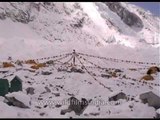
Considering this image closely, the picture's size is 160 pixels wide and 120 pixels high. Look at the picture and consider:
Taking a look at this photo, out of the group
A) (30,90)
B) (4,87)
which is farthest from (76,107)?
(30,90)

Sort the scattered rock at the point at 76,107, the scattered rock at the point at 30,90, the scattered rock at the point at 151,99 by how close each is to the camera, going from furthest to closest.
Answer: the scattered rock at the point at 30,90 → the scattered rock at the point at 151,99 → the scattered rock at the point at 76,107

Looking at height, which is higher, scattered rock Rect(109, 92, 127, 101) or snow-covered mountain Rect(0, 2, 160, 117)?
snow-covered mountain Rect(0, 2, 160, 117)

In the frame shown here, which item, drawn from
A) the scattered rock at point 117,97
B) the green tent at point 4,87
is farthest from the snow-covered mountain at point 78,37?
the green tent at point 4,87

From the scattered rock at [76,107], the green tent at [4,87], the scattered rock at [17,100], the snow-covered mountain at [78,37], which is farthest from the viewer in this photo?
the snow-covered mountain at [78,37]

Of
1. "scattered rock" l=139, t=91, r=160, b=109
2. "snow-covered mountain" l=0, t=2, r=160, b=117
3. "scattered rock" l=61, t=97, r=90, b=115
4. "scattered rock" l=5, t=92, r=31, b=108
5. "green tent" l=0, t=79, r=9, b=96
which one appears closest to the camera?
"scattered rock" l=61, t=97, r=90, b=115

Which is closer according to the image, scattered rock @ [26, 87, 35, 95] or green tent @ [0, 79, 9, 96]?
green tent @ [0, 79, 9, 96]

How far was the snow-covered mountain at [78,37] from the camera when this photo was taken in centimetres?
1694

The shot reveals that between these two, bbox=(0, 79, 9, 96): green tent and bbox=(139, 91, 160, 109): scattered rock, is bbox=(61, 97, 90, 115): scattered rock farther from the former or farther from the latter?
bbox=(0, 79, 9, 96): green tent

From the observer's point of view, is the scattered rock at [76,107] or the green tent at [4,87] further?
the green tent at [4,87]

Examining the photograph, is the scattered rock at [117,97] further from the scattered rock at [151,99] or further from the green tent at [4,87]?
the green tent at [4,87]

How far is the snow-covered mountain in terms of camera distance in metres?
16.9

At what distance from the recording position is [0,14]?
176ft

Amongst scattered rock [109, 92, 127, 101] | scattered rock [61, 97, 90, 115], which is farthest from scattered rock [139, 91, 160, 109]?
→ scattered rock [61, 97, 90, 115]

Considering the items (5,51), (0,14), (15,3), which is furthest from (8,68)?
(15,3)
